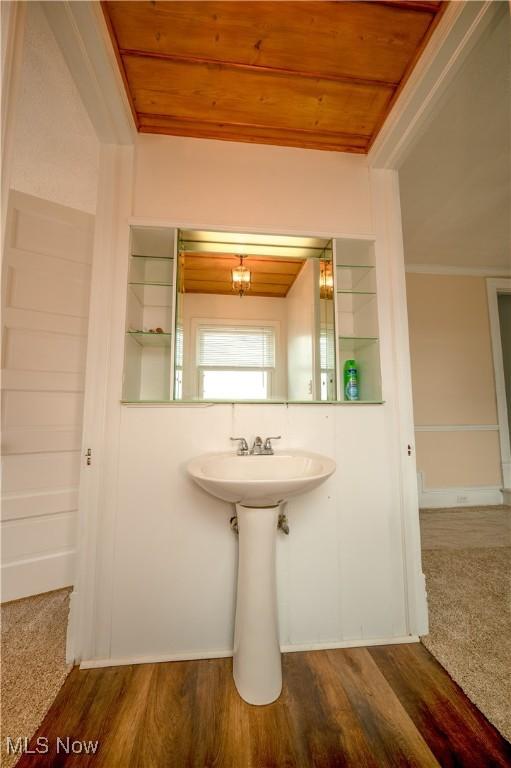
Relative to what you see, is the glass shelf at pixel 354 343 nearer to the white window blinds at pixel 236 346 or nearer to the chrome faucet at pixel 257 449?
the white window blinds at pixel 236 346

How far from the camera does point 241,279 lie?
5.30 ft

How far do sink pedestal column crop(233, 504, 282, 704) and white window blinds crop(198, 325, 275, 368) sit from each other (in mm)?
721

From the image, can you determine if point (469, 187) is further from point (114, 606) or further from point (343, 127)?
point (114, 606)

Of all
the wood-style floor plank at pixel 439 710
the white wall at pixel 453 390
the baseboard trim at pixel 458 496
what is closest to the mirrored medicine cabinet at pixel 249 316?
the wood-style floor plank at pixel 439 710

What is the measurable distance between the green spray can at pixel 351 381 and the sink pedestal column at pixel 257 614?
2.32 feet

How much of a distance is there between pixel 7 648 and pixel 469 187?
371cm

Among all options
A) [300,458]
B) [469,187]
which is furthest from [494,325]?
[300,458]

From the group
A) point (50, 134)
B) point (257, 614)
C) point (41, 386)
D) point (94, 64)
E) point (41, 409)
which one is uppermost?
point (50, 134)

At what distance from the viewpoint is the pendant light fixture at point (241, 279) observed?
1.61 meters

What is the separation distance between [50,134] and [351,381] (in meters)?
2.14

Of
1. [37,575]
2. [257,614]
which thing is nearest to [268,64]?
[257,614]

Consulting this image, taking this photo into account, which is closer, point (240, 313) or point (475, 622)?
point (475, 622)

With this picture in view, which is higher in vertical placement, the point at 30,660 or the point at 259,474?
the point at 259,474

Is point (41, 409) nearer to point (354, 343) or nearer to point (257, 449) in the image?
point (257, 449)
